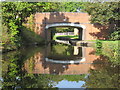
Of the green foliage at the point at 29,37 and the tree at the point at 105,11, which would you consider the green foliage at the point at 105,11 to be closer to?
the tree at the point at 105,11

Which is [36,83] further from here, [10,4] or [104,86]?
[10,4]

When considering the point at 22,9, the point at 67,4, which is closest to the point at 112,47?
the point at 22,9

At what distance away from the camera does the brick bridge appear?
23.5 m

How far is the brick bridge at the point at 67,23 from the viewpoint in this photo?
23.5m

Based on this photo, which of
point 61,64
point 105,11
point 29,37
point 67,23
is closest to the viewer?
point 61,64

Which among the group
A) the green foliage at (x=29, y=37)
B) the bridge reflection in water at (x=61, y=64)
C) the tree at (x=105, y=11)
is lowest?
the green foliage at (x=29, y=37)

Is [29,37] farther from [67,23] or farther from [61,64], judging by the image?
[61,64]

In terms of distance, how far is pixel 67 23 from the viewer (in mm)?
23875

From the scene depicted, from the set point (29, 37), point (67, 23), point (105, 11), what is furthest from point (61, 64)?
point (67, 23)

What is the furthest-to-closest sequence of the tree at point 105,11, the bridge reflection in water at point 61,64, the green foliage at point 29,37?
the green foliage at point 29,37 → the tree at point 105,11 → the bridge reflection in water at point 61,64

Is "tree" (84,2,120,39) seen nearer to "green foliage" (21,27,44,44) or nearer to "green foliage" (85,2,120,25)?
"green foliage" (85,2,120,25)

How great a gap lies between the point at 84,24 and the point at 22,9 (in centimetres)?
1064

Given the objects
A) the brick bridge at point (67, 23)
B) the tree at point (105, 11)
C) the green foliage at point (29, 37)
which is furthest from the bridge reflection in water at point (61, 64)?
the brick bridge at point (67, 23)

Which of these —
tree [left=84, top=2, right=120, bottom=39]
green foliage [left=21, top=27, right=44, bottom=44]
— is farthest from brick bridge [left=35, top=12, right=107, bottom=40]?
tree [left=84, top=2, right=120, bottom=39]
